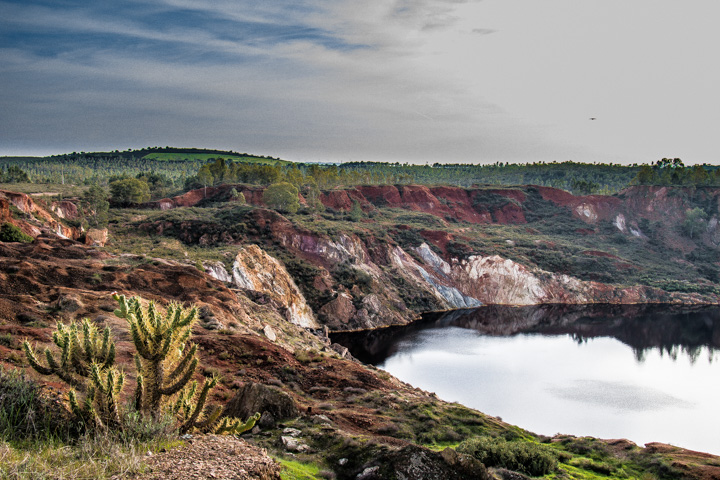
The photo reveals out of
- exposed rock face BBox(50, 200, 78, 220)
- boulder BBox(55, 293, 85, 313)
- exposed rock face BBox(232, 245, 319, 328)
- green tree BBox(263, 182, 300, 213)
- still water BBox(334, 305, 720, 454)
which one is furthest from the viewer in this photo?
green tree BBox(263, 182, 300, 213)

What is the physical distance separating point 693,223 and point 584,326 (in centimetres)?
5355

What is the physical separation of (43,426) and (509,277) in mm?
71282

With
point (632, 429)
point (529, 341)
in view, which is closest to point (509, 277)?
point (529, 341)

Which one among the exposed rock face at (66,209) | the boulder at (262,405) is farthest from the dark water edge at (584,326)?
the exposed rock face at (66,209)

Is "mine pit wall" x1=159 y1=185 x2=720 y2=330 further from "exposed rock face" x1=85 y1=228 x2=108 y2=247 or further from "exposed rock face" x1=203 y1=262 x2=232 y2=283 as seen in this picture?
"exposed rock face" x1=85 y1=228 x2=108 y2=247

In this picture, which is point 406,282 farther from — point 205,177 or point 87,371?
point 87,371

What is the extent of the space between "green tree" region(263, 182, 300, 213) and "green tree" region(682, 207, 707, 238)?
79505 millimetres

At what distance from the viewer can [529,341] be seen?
176 ft

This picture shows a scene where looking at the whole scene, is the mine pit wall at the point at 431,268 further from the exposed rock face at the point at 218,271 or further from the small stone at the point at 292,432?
the small stone at the point at 292,432

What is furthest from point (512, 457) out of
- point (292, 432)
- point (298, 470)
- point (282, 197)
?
point (282, 197)

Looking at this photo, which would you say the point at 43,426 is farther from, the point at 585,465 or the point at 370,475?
the point at 585,465

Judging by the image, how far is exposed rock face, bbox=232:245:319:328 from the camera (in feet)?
159

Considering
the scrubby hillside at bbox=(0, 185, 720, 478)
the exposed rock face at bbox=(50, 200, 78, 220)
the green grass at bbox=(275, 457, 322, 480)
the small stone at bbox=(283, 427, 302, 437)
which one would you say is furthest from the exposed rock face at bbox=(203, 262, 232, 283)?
the green grass at bbox=(275, 457, 322, 480)

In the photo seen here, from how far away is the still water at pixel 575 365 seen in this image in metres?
31.2
